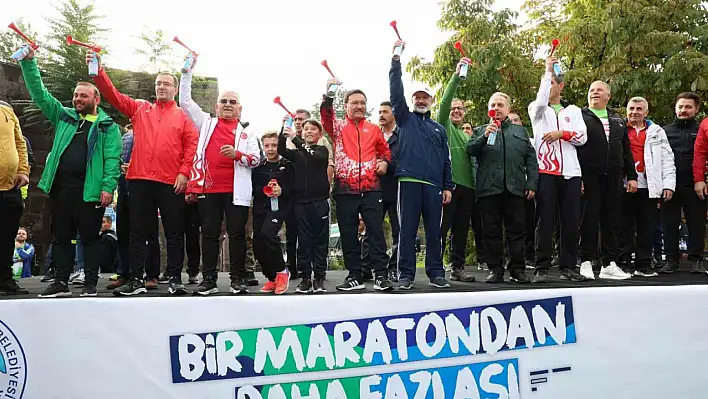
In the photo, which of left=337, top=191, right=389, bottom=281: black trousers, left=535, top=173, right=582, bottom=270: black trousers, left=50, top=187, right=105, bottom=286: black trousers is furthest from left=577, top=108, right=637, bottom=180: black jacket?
left=50, top=187, right=105, bottom=286: black trousers

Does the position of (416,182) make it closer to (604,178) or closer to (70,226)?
(604,178)

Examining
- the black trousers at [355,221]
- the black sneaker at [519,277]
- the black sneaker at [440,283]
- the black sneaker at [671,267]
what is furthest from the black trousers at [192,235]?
the black sneaker at [671,267]

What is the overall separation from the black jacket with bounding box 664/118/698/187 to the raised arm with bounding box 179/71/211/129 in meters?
4.19

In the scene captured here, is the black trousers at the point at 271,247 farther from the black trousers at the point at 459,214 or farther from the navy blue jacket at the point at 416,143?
the black trousers at the point at 459,214

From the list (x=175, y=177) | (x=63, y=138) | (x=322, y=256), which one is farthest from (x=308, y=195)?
(x=63, y=138)

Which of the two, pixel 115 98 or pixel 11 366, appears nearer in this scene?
pixel 11 366

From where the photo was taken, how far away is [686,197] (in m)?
5.07

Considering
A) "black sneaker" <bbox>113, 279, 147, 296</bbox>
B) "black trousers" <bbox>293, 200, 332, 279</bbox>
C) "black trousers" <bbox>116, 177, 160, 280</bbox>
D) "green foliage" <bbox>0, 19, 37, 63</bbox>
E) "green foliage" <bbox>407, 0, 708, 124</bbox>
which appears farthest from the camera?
"green foliage" <bbox>0, 19, 37, 63</bbox>

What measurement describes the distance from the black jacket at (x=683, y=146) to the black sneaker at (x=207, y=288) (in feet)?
13.7

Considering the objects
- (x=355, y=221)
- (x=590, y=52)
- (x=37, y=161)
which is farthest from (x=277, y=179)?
(x=37, y=161)

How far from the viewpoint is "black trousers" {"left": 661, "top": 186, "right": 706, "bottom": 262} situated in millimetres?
5039

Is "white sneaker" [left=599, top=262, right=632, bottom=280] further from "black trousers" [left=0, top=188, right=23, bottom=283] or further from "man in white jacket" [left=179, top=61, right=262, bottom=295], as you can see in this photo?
"black trousers" [left=0, top=188, right=23, bottom=283]

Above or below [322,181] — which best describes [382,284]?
below

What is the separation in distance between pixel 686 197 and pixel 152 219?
463 cm
